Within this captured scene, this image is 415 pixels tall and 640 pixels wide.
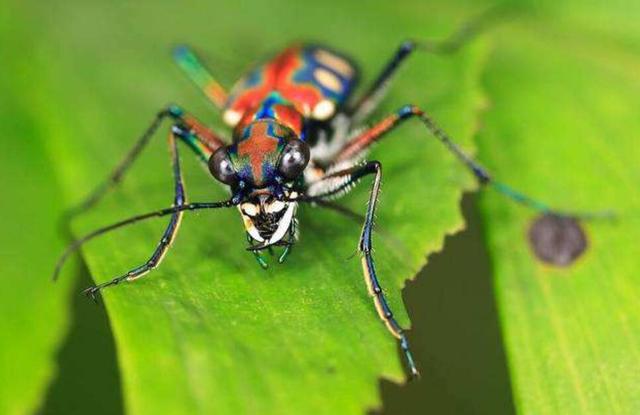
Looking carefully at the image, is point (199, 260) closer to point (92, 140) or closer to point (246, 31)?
point (92, 140)

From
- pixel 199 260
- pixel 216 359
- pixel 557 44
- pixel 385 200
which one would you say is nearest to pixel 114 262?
pixel 199 260

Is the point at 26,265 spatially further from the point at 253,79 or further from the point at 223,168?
the point at 253,79

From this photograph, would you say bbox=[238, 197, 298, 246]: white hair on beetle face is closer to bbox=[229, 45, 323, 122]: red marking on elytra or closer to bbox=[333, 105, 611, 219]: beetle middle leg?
bbox=[333, 105, 611, 219]: beetle middle leg

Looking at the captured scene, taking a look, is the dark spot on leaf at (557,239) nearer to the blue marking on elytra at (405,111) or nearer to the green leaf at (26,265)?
the blue marking on elytra at (405,111)

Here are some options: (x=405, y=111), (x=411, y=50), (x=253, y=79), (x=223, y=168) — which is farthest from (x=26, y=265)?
(x=411, y=50)

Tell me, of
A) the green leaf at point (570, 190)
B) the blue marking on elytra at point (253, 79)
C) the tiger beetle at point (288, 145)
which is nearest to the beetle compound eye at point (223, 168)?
the tiger beetle at point (288, 145)
